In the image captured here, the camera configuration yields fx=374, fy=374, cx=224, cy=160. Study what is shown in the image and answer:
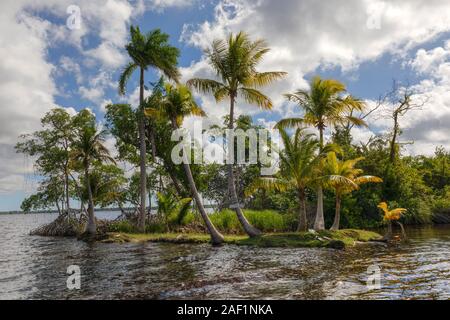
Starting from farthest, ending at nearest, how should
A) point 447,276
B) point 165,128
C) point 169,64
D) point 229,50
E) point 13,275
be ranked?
point 165,128 → point 169,64 → point 229,50 → point 13,275 → point 447,276

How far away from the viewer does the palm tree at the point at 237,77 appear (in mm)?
23672

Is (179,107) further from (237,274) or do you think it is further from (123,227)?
(123,227)

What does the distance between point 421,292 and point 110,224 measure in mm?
29954

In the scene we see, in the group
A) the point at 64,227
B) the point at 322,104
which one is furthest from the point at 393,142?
the point at 64,227

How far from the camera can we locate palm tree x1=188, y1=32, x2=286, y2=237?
2367 centimetres

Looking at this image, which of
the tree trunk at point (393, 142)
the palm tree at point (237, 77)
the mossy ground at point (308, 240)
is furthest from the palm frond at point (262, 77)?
the tree trunk at point (393, 142)

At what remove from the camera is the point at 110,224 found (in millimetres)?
35156

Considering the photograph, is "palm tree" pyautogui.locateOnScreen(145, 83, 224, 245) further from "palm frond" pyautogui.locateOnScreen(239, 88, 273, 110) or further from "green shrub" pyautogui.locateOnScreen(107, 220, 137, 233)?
"green shrub" pyautogui.locateOnScreen(107, 220, 137, 233)

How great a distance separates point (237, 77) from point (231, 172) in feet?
20.0

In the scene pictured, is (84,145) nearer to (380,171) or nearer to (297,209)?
(297,209)

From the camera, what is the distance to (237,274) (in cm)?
1320

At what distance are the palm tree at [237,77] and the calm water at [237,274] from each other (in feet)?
16.6

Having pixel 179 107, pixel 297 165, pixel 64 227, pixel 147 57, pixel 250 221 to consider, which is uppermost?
pixel 147 57
